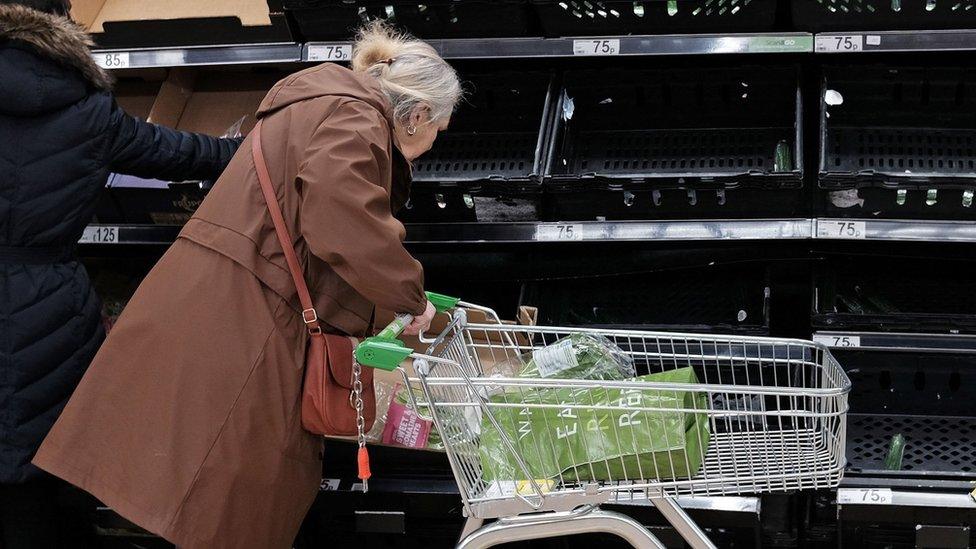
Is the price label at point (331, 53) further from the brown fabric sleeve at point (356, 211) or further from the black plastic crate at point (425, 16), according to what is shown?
the brown fabric sleeve at point (356, 211)

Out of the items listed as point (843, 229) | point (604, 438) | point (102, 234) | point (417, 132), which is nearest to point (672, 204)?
point (843, 229)

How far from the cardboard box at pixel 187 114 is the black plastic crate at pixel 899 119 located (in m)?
1.63

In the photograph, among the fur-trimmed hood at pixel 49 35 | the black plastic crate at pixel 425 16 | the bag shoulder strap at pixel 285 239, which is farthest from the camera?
the black plastic crate at pixel 425 16

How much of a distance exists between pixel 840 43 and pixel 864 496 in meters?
1.05

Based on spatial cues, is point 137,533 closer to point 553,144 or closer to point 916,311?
point 553,144

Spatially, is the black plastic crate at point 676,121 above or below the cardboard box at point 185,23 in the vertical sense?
below

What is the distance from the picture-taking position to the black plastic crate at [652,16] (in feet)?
9.15

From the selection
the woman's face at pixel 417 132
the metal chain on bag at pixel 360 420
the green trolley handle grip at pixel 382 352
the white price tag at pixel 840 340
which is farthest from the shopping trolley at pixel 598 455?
the white price tag at pixel 840 340

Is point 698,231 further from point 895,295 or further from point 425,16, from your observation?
point 425,16

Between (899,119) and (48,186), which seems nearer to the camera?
(48,186)

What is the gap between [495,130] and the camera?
332 cm

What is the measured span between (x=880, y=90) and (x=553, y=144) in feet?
2.86

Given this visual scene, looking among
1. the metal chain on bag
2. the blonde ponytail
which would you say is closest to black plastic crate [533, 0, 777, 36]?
the blonde ponytail

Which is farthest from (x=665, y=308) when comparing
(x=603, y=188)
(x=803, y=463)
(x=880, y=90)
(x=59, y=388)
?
(x=59, y=388)
